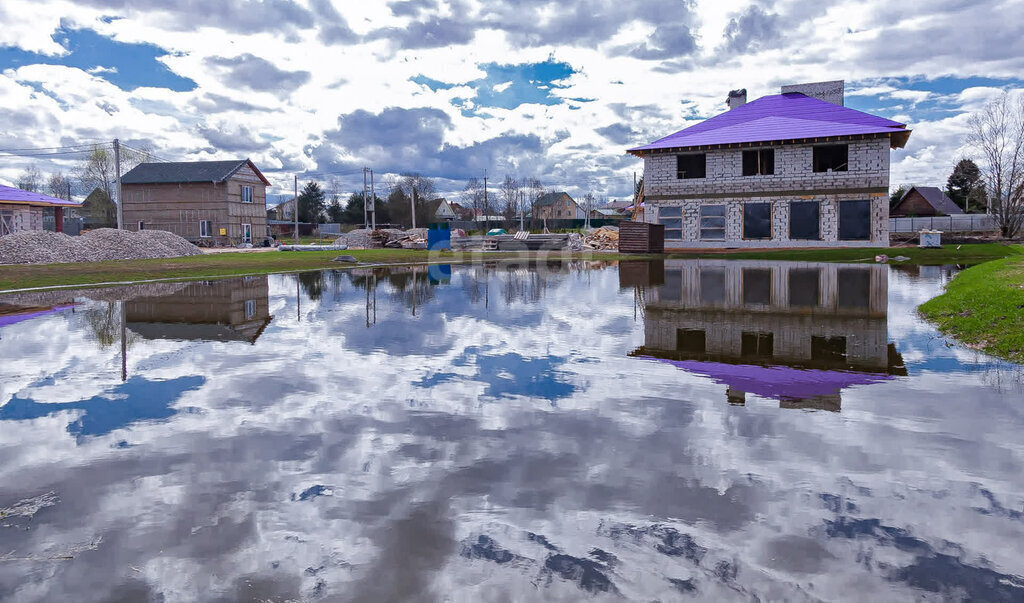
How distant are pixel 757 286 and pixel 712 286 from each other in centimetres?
128

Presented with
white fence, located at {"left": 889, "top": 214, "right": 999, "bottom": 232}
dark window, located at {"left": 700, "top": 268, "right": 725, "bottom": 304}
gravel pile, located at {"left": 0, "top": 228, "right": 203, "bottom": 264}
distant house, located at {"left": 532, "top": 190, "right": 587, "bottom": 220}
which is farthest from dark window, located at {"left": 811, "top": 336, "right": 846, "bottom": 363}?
distant house, located at {"left": 532, "top": 190, "right": 587, "bottom": 220}

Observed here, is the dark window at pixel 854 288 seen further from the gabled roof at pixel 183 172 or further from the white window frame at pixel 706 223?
the gabled roof at pixel 183 172

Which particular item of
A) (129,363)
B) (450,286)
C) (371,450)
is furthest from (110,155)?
(371,450)

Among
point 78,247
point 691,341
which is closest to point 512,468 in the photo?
point 691,341

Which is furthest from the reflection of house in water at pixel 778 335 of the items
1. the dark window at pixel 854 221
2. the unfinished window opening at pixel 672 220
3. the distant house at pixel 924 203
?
the distant house at pixel 924 203

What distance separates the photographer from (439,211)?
134000 millimetres

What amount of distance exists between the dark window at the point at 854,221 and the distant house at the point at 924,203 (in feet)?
148

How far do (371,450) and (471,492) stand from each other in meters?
1.31

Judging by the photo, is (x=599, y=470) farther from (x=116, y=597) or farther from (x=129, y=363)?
(x=129, y=363)

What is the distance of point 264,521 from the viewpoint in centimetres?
443

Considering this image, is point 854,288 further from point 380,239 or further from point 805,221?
point 380,239

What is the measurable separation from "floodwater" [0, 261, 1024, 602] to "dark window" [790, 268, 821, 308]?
13.0ft

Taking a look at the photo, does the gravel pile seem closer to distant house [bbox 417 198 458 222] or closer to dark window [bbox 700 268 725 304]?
dark window [bbox 700 268 725 304]

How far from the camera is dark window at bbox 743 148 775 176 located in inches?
1572
